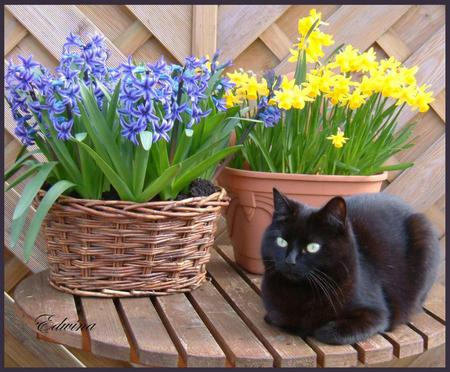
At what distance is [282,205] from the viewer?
1283 mm

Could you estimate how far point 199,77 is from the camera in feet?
4.63

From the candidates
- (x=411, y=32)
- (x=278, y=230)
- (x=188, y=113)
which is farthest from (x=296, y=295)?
(x=411, y=32)

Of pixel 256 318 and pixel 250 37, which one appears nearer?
pixel 256 318

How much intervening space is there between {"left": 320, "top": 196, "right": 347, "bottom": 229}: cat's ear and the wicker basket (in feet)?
1.01

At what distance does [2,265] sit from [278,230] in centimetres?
91

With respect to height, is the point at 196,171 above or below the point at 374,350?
above

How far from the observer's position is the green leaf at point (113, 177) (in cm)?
131

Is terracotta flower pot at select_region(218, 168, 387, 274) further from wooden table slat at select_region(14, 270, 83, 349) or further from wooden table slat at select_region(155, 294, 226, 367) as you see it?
wooden table slat at select_region(14, 270, 83, 349)

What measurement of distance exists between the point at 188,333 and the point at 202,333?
0.03 meters

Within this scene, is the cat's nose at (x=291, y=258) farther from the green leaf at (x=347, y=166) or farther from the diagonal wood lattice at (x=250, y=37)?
the diagonal wood lattice at (x=250, y=37)

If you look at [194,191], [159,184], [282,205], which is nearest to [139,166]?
[159,184]

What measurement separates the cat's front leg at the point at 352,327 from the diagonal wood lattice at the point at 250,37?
0.87 meters

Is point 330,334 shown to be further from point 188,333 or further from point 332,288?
point 188,333

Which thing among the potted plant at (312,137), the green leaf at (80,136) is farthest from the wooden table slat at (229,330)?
the green leaf at (80,136)
